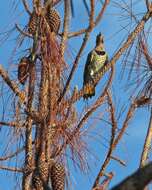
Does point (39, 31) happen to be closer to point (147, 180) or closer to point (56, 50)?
point (56, 50)

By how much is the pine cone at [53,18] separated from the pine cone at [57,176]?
29.8 inches

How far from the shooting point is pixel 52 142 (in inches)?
98.3

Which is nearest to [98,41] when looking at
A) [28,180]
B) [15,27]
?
[15,27]

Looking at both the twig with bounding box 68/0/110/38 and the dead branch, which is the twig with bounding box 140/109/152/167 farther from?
the dead branch

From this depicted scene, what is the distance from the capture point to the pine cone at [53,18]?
2715mm

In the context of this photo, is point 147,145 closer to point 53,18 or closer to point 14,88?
point 14,88

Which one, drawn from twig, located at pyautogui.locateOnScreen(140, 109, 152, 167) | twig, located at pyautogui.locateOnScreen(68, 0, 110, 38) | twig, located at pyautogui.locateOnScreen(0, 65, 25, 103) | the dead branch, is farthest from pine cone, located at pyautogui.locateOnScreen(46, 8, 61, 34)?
the dead branch

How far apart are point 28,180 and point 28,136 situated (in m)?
0.23

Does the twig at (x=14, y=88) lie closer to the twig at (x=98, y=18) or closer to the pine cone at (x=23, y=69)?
the pine cone at (x=23, y=69)

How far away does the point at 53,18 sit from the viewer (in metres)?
2.73

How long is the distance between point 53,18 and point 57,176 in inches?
33.7

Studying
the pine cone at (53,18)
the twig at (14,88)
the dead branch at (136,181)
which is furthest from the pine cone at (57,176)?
the dead branch at (136,181)

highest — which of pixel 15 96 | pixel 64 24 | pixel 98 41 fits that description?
pixel 64 24

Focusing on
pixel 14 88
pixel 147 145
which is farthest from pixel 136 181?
pixel 14 88
